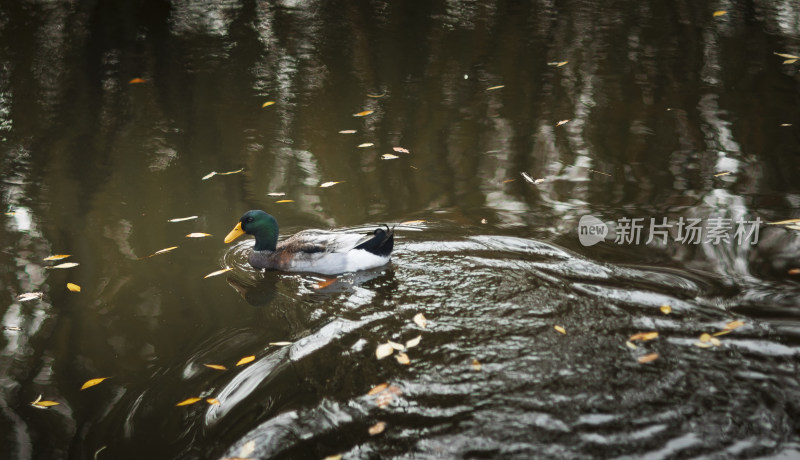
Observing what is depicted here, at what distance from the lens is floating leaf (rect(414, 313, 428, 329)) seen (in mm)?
4493

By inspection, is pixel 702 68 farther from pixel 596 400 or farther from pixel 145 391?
pixel 145 391

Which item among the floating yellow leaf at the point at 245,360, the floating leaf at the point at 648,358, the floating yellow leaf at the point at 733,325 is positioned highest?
the floating yellow leaf at the point at 733,325

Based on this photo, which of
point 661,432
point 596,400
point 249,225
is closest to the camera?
point 661,432

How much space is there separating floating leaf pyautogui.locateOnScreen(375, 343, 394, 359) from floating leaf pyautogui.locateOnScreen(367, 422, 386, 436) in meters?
0.63

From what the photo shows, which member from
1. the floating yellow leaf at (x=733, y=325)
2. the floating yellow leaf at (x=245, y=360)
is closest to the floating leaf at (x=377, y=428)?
the floating yellow leaf at (x=245, y=360)

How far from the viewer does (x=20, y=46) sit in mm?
11406

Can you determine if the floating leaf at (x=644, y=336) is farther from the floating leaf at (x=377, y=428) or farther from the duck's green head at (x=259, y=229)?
the duck's green head at (x=259, y=229)

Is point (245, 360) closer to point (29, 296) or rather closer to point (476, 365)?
point (476, 365)

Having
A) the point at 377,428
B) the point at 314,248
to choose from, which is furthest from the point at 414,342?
the point at 314,248

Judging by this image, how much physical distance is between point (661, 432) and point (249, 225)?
3.71 metres

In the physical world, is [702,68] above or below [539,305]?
above

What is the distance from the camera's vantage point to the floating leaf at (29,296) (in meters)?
5.13

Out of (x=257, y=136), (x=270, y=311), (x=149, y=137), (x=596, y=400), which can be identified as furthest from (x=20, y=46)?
(x=596, y=400)

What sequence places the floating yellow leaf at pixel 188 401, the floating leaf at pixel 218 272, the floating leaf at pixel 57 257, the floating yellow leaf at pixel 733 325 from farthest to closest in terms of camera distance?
the floating leaf at pixel 57 257, the floating leaf at pixel 218 272, the floating yellow leaf at pixel 733 325, the floating yellow leaf at pixel 188 401
